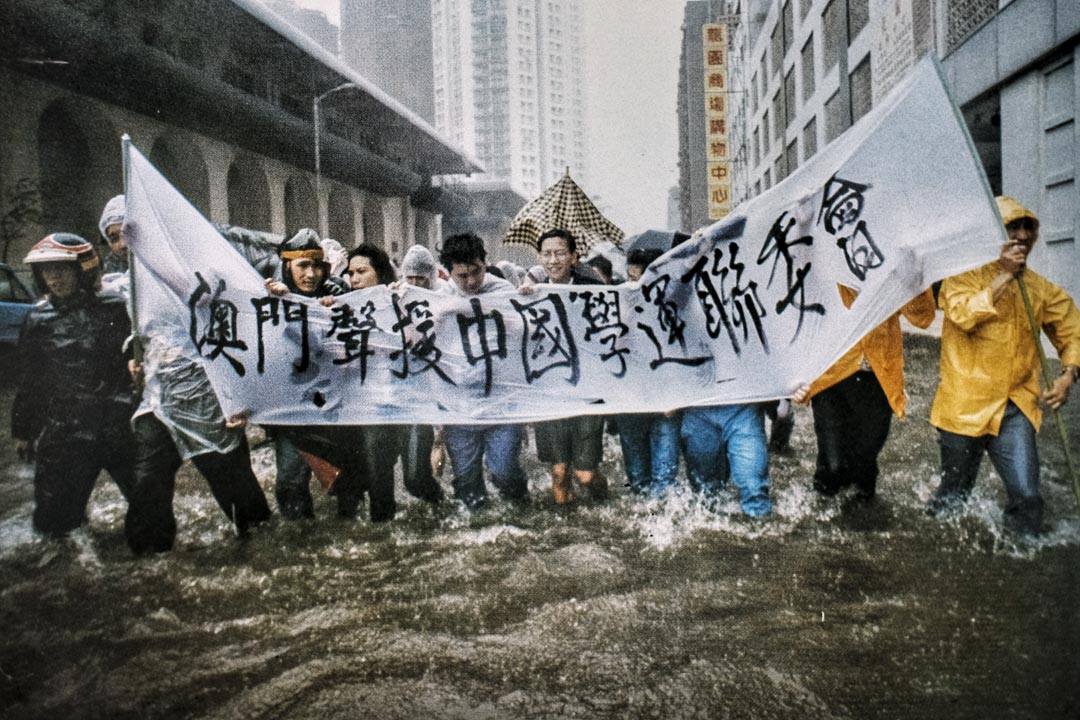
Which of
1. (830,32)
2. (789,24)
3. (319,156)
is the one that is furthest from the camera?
(789,24)

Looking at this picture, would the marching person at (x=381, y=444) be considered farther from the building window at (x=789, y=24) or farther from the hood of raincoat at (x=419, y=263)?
the building window at (x=789, y=24)

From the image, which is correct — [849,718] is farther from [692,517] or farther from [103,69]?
[103,69]

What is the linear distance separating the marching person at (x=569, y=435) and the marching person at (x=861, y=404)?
1.28 metres

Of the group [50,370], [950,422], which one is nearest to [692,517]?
[950,422]

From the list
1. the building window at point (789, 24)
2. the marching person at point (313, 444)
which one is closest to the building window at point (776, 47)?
the building window at point (789, 24)

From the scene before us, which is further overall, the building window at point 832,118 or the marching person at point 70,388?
the building window at point 832,118

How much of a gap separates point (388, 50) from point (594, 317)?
187cm

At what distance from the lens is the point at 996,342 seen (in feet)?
11.3

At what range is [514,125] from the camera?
4.15 meters

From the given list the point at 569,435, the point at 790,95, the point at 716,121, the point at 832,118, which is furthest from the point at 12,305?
the point at 790,95

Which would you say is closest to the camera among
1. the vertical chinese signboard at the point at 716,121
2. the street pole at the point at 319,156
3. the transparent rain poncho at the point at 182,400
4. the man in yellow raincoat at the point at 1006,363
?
the man in yellow raincoat at the point at 1006,363

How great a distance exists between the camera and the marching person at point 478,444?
4.03m

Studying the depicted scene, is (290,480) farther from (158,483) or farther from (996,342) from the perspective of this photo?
(996,342)

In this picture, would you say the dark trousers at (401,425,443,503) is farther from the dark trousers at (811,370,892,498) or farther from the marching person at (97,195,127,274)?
the dark trousers at (811,370,892,498)
